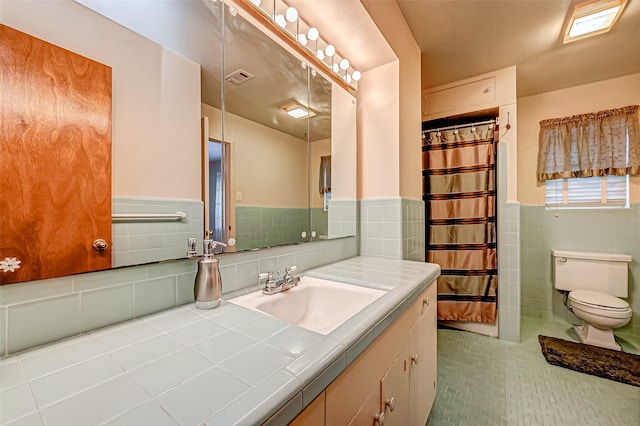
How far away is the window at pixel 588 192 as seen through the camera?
7.92 ft

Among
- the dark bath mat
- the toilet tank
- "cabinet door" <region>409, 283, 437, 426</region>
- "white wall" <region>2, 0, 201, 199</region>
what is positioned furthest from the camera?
the toilet tank

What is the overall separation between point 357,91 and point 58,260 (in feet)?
5.91

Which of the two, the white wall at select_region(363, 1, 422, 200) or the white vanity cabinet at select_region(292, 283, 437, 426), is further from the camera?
the white wall at select_region(363, 1, 422, 200)

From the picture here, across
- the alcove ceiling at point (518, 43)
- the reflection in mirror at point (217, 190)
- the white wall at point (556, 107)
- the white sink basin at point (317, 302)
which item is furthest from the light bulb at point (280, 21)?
the white wall at point (556, 107)

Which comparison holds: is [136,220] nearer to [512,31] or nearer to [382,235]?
[382,235]

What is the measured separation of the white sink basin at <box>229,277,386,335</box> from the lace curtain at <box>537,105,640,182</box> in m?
2.76

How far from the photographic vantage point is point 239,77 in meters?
1.06

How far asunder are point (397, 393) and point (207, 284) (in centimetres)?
76

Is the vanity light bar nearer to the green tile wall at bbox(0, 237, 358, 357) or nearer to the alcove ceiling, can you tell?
the alcove ceiling

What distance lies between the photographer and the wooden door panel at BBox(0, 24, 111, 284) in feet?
1.76

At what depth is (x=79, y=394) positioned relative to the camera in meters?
0.42

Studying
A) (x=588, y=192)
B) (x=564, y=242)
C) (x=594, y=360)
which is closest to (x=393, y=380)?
(x=594, y=360)

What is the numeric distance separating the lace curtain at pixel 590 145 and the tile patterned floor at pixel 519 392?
60.1 inches

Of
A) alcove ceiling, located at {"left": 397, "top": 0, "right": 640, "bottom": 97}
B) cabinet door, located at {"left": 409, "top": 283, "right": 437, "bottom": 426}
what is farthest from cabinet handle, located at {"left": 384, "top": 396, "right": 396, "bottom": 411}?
alcove ceiling, located at {"left": 397, "top": 0, "right": 640, "bottom": 97}
